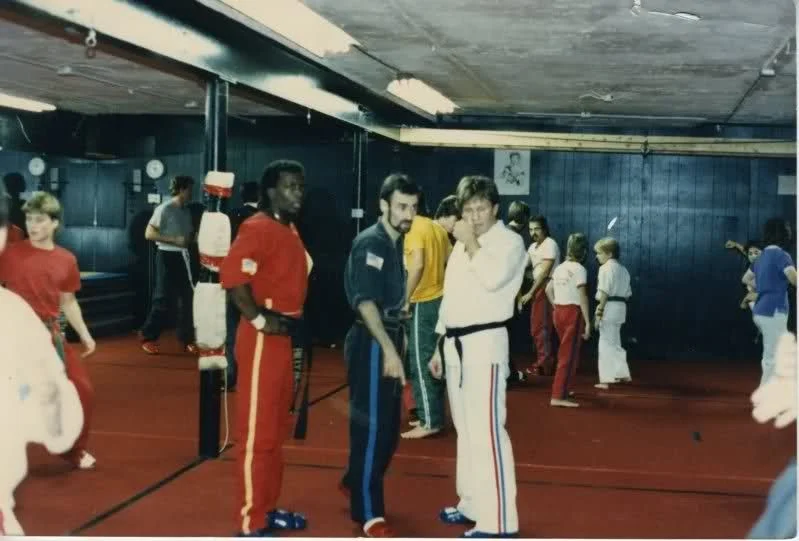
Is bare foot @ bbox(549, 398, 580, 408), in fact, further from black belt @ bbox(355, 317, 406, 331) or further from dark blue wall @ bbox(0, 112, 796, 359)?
dark blue wall @ bbox(0, 112, 796, 359)

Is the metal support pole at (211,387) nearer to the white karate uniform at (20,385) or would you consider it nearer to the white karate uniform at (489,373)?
the white karate uniform at (20,385)

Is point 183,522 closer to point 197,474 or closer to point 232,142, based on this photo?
point 197,474

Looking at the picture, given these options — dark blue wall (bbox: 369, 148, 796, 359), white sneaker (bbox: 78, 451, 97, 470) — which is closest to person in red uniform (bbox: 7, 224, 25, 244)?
white sneaker (bbox: 78, 451, 97, 470)

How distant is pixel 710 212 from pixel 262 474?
23.8 ft

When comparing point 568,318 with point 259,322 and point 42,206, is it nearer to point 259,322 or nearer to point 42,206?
point 259,322

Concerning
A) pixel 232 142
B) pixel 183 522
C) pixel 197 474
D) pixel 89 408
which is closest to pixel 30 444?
pixel 89 408

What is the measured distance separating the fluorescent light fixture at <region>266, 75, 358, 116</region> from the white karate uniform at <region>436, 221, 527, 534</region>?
2.52 m

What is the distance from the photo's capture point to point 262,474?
336 centimetres

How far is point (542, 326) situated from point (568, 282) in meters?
1.56

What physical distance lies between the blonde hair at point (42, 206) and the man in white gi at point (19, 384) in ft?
2.51

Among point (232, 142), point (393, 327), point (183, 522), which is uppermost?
point (232, 142)

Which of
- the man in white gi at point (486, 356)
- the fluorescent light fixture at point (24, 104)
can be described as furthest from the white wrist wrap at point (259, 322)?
the fluorescent light fixture at point (24, 104)

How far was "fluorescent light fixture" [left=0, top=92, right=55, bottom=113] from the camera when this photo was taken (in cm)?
864

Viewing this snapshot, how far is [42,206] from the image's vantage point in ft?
13.7
